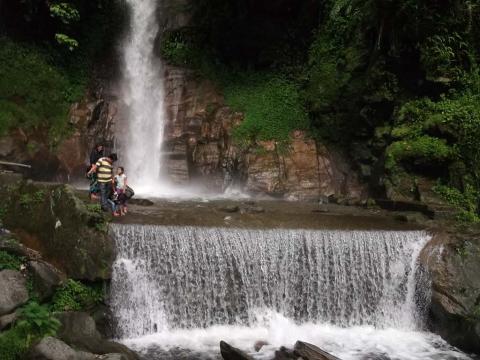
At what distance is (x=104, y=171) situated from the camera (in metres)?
11.6

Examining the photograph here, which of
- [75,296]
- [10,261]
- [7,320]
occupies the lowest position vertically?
[7,320]

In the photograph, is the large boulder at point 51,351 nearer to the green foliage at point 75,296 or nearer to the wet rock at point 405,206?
the green foliage at point 75,296

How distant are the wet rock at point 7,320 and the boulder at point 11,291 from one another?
6.3 inches

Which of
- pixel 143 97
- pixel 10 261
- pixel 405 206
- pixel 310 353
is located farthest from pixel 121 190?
pixel 143 97

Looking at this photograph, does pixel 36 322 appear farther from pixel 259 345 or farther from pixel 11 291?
pixel 259 345

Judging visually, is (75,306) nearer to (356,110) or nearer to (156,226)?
(156,226)

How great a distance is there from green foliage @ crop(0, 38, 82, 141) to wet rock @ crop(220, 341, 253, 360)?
39.6 feet

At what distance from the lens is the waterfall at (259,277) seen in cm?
1009

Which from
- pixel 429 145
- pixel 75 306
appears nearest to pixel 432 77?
pixel 429 145

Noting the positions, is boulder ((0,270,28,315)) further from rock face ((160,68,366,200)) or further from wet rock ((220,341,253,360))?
rock face ((160,68,366,200))

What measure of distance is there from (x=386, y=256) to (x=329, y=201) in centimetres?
539

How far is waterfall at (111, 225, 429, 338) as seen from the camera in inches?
397

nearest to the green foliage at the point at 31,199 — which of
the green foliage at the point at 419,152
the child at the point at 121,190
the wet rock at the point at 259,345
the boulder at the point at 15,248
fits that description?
the boulder at the point at 15,248

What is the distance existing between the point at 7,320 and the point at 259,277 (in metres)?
5.17
